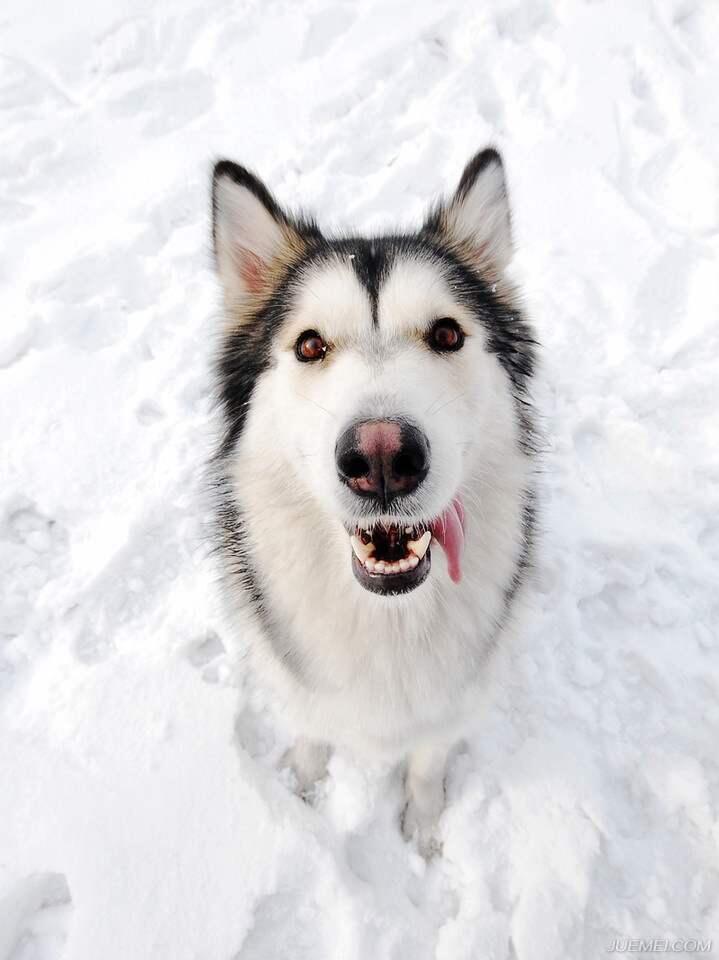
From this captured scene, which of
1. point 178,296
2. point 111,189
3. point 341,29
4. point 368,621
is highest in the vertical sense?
point 341,29

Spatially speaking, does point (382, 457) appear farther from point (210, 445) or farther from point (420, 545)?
point (210, 445)

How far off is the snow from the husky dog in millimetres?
533

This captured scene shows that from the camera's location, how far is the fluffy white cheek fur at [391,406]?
1516mm

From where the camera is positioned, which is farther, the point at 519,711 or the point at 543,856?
the point at 519,711

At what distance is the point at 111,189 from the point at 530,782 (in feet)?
17.5

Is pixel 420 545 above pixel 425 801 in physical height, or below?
above

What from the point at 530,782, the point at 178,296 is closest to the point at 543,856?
the point at 530,782

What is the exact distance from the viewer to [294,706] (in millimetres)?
2238

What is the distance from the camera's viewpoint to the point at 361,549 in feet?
5.58

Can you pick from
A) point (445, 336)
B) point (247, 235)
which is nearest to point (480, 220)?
point (445, 336)

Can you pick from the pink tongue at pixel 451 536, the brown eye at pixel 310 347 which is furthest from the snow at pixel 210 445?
the pink tongue at pixel 451 536

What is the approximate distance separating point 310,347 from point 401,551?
73cm

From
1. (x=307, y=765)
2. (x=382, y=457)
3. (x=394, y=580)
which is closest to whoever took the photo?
(x=382, y=457)

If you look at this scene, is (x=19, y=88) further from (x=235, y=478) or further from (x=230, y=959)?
(x=230, y=959)
